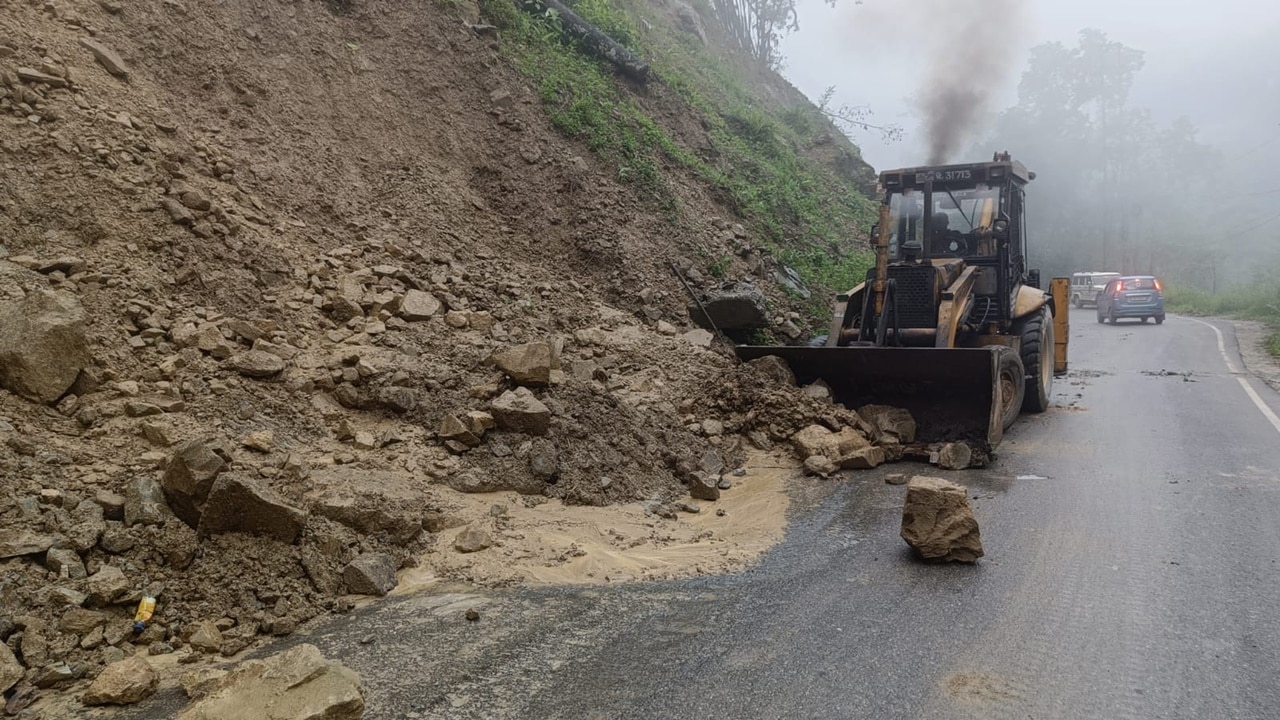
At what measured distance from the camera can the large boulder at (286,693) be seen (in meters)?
2.77

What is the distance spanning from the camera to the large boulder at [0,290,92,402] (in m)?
4.59

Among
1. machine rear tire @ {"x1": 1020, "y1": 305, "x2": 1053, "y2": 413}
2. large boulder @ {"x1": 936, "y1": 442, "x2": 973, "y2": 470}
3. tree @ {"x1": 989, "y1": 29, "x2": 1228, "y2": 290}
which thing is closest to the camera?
large boulder @ {"x1": 936, "y1": 442, "x2": 973, "y2": 470}

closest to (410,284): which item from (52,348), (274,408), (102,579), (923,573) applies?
(274,408)

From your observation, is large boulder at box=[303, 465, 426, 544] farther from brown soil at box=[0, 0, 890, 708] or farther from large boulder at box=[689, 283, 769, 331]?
large boulder at box=[689, 283, 769, 331]

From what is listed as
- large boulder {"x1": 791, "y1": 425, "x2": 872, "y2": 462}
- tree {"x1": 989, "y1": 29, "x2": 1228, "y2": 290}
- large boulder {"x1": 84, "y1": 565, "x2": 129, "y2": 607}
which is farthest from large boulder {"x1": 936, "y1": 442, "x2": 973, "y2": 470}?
tree {"x1": 989, "y1": 29, "x2": 1228, "y2": 290}

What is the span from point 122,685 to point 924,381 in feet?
22.8

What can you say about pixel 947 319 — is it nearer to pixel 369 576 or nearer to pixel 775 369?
pixel 775 369

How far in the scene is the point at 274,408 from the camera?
5586mm

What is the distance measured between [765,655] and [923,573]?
56.7 inches

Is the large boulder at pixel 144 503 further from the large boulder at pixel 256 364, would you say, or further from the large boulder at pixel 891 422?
the large boulder at pixel 891 422

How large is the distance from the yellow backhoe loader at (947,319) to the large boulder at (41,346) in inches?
244

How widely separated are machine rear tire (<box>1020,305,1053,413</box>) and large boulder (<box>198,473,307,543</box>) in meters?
8.11

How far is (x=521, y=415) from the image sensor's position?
19.8 feet

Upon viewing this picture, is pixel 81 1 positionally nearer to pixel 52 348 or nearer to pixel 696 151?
pixel 52 348
